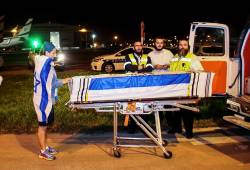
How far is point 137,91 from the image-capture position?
644cm

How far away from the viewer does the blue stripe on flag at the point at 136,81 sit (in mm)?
6355

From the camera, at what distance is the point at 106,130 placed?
8.55 m

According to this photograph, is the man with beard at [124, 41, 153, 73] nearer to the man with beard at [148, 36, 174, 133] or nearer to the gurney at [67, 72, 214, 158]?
the man with beard at [148, 36, 174, 133]

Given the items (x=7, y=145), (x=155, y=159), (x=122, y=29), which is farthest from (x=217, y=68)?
(x=122, y=29)

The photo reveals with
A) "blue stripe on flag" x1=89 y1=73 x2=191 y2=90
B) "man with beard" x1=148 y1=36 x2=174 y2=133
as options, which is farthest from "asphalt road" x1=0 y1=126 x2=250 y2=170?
"blue stripe on flag" x1=89 y1=73 x2=191 y2=90

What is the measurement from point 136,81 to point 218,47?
13.3ft

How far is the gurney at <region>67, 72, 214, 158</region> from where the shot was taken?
6.34 metres

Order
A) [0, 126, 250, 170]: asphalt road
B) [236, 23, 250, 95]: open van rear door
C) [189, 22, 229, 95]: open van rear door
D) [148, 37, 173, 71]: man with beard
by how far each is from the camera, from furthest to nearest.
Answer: [189, 22, 229, 95]: open van rear door → [148, 37, 173, 71]: man with beard → [236, 23, 250, 95]: open van rear door → [0, 126, 250, 170]: asphalt road

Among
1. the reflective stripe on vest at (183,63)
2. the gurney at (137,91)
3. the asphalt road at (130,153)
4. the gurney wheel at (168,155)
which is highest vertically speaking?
the reflective stripe on vest at (183,63)

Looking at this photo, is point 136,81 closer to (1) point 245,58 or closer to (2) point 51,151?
(2) point 51,151

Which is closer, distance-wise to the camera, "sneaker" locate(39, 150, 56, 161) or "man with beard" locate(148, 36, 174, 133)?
"sneaker" locate(39, 150, 56, 161)

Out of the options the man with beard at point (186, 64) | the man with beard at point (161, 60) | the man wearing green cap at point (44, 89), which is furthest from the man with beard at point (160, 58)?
the man wearing green cap at point (44, 89)

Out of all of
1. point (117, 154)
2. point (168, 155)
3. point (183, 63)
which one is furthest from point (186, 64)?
point (117, 154)

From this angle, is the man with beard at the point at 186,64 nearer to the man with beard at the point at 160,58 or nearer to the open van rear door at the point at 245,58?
the man with beard at the point at 160,58
